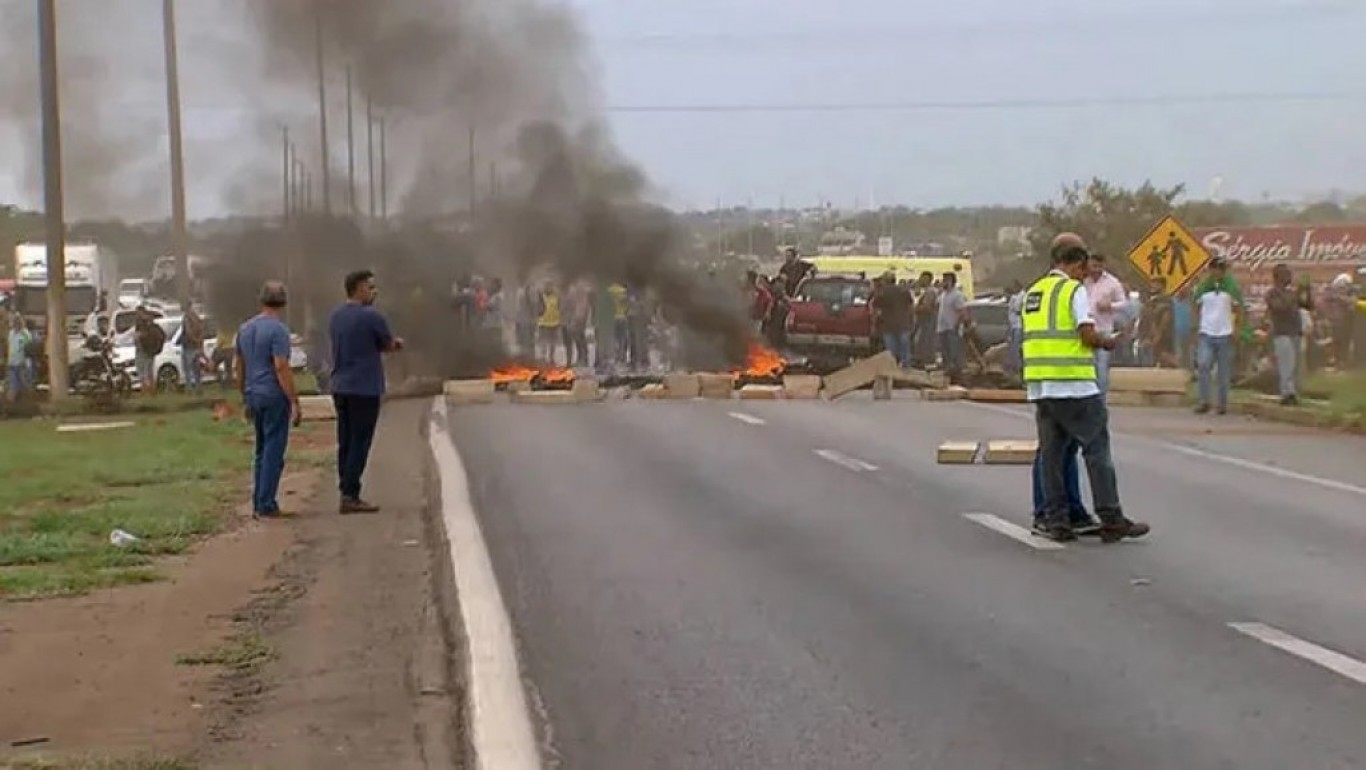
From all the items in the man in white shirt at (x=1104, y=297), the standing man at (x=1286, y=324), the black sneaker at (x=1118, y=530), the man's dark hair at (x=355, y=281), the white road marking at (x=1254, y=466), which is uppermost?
the man's dark hair at (x=355, y=281)

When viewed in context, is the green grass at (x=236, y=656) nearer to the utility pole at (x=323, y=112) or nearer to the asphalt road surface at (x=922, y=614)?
the asphalt road surface at (x=922, y=614)

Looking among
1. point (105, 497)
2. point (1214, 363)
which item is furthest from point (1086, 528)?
point (1214, 363)

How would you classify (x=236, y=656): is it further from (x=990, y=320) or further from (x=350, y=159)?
(x=990, y=320)

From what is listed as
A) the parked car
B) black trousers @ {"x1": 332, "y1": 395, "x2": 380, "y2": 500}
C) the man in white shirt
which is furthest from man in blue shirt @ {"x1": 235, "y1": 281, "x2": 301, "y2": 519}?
the parked car

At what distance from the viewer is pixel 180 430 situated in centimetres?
2330

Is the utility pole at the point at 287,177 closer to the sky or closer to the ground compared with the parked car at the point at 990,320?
closer to the sky

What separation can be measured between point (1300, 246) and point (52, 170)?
26601 mm

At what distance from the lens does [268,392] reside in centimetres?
1434

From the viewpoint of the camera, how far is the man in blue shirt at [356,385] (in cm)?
1461

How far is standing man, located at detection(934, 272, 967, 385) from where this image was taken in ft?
103

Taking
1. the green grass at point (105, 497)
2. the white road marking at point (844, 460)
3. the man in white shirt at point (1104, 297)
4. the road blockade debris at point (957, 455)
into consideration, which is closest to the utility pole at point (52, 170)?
the green grass at point (105, 497)

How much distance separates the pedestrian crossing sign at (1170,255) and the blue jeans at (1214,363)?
2.28m

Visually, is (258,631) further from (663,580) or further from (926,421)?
(926,421)

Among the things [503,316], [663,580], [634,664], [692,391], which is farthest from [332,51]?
[634,664]
